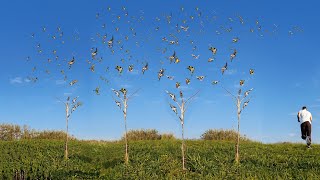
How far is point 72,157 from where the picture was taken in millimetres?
26484

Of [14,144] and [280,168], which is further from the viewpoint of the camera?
[14,144]

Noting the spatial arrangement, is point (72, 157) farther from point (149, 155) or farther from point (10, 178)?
point (149, 155)

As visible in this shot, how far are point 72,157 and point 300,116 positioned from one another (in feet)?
44.9

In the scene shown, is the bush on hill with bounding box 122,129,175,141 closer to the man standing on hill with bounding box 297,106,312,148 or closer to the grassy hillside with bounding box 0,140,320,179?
the grassy hillside with bounding box 0,140,320,179

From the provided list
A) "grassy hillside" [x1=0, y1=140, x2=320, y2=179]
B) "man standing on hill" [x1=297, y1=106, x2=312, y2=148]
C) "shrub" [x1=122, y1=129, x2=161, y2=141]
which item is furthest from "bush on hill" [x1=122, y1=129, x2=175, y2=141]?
"man standing on hill" [x1=297, y1=106, x2=312, y2=148]

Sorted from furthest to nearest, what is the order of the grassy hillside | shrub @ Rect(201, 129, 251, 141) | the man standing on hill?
shrub @ Rect(201, 129, 251, 141) → the man standing on hill → the grassy hillside

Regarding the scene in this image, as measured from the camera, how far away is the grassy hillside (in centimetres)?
2025

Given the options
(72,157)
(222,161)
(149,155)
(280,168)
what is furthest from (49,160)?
(280,168)

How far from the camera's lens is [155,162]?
2203 centimetres

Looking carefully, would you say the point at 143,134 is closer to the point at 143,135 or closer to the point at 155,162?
the point at 143,135

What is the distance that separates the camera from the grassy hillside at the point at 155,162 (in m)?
20.2

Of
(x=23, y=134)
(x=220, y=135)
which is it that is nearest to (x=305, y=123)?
(x=220, y=135)

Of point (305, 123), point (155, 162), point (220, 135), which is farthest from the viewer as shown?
point (220, 135)

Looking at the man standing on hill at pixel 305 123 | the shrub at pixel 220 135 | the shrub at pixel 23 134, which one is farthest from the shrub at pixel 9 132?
the man standing on hill at pixel 305 123
